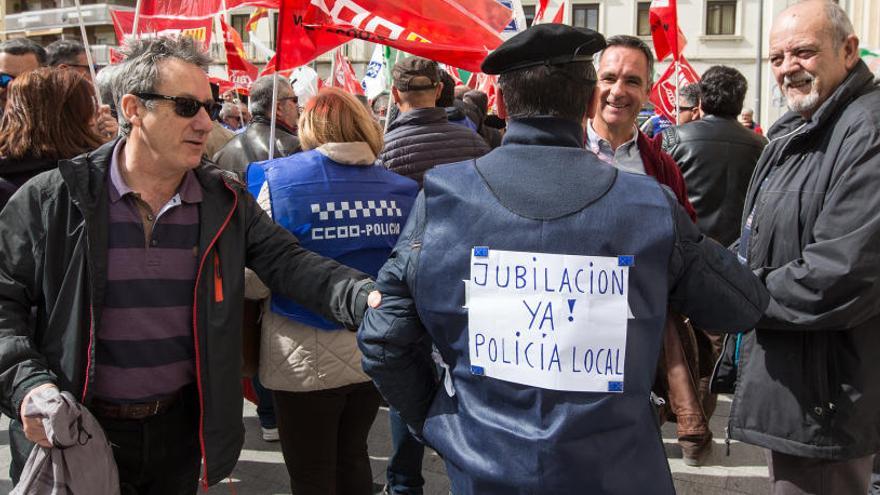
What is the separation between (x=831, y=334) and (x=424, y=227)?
144cm

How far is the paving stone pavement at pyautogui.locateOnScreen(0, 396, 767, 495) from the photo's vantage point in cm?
422

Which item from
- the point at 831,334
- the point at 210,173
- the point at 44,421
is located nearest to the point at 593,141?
the point at 831,334

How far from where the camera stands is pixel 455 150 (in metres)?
4.02

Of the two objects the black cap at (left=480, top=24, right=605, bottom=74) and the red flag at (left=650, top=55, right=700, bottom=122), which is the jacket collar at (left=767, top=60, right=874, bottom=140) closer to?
the black cap at (left=480, top=24, right=605, bottom=74)

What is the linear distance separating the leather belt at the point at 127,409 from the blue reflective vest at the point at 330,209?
0.75 metres

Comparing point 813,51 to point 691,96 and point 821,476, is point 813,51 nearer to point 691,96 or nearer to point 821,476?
point 821,476

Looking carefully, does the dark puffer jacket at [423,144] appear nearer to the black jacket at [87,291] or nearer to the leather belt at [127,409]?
the black jacket at [87,291]

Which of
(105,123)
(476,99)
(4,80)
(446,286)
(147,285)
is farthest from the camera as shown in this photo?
(476,99)

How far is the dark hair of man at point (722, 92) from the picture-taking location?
4914 mm

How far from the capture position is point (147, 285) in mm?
2348

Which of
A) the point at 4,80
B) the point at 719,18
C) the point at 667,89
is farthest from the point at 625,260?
the point at 719,18

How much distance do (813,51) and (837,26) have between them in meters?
0.12

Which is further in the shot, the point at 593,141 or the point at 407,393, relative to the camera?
the point at 593,141

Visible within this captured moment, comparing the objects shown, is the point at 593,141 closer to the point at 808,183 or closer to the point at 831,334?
the point at 808,183
